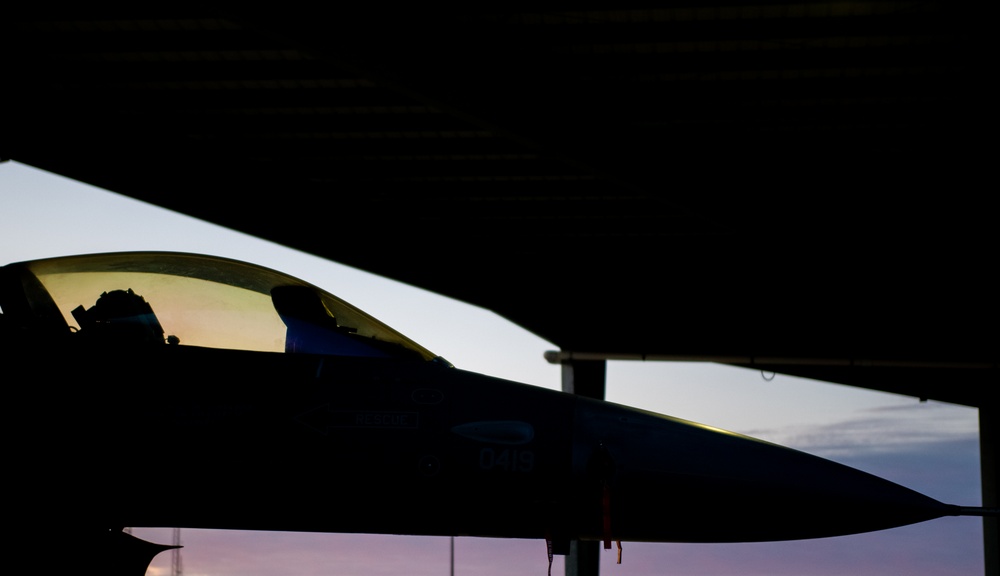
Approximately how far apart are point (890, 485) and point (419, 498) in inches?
104

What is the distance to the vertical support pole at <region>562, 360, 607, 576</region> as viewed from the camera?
83.0 feet

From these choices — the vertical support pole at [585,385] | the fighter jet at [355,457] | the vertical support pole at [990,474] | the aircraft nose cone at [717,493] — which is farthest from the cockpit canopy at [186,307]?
the vertical support pole at [990,474]

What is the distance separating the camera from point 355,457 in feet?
18.9

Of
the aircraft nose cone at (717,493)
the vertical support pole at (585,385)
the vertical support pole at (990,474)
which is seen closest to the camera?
the aircraft nose cone at (717,493)

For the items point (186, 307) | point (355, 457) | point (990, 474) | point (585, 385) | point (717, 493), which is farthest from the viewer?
point (990, 474)

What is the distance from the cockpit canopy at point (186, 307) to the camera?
6.21m

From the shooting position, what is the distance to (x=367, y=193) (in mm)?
16969

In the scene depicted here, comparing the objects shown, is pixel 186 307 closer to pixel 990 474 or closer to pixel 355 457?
pixel 355 457

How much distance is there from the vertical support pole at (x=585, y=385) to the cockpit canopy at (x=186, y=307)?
63.2ft

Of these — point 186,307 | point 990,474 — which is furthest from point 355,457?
point 990,474

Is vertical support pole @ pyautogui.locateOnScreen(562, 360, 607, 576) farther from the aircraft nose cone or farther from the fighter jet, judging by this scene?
the aircraft nose cone

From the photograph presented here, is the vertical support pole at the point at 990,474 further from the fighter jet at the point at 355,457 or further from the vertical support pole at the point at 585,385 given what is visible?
the fighter jet at the point at 355,457

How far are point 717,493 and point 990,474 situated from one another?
24.8 metres

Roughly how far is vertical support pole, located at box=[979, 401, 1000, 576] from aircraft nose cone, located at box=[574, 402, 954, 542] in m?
22.6
